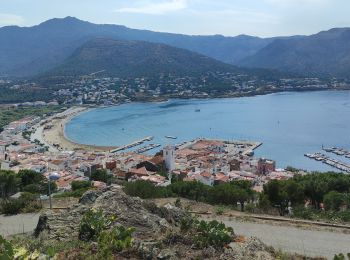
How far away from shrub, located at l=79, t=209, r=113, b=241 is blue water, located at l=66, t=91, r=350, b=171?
25.4m

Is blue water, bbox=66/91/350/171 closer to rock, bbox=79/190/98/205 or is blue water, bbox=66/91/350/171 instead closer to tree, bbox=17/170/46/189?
tree, bbox=17/170/46/189

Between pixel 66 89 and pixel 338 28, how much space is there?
11106 cm

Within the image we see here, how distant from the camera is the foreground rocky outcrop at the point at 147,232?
329 cm

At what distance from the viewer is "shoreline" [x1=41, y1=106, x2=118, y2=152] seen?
3452 cm

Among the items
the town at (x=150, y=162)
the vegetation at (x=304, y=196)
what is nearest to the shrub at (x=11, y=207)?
the vegetation at (x=304, y=196)

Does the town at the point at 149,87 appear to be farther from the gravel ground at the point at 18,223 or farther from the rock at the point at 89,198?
the rock at the point at 89,198

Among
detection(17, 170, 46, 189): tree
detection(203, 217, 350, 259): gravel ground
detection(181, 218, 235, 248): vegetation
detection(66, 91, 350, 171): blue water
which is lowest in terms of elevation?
detection(66, 91, 350, 171): blue water

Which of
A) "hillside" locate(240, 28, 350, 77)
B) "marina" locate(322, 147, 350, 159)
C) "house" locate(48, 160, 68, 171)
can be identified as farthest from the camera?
"hillside" locate(240, 28, 350, 77)

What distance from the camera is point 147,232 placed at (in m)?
3.72

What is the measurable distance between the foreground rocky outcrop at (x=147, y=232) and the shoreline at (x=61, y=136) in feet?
98.4

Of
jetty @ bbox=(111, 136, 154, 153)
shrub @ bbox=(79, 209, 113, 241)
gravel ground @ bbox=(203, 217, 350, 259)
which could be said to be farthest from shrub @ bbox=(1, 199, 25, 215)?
jetty @ bbox=(111, 136, 154, 153)

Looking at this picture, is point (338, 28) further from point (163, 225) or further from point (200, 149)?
point (163, 225)

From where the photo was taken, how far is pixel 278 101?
6662 centimetres

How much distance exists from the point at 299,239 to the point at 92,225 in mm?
2426
